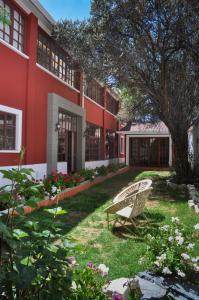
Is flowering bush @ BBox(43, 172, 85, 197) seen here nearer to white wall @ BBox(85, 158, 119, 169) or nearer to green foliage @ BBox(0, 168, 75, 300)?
white wall @ BBox(85, 158, 119, 169)

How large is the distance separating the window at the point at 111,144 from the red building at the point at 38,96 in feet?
22.7

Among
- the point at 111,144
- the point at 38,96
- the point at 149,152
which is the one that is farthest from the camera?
the point at 149,152

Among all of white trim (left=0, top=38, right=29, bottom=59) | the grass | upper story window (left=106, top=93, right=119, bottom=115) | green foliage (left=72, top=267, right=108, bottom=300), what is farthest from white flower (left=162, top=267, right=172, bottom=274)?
upper story window (left=106, top=93, right=119, bottom=115)

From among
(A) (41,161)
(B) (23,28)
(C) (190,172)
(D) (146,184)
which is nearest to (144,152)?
(C) (190,172)

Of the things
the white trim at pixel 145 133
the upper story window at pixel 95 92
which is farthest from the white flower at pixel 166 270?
the white trim at pixel 145 133

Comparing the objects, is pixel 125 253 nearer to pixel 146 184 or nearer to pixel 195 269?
pixel 195 269

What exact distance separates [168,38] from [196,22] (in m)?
1.09

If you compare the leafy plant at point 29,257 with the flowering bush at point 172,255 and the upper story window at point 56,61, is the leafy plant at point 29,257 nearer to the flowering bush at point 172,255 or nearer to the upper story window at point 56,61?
the flowering bush at point 172,255

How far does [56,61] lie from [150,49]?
4610 mm

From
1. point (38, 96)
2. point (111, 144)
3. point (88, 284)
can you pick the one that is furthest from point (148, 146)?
point (88, 284)

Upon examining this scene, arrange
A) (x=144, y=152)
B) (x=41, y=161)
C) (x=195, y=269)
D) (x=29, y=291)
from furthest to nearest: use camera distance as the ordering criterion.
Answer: (x=144, y=152) → (x=41, y=161) → (x=195, y=269) → (x=29, y=291)

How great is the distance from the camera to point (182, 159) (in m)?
15.6

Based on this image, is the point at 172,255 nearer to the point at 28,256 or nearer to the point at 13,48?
the point at 28,256

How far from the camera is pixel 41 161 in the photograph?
46.4ft
